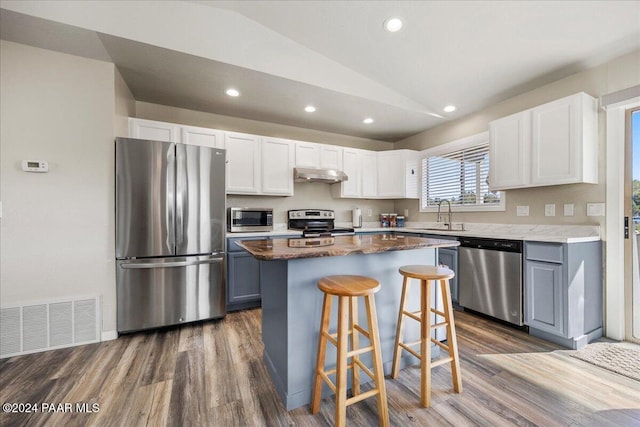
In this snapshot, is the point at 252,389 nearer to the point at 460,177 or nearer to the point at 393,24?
the point at 393,24

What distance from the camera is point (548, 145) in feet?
8.51

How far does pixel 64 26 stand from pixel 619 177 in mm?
4759

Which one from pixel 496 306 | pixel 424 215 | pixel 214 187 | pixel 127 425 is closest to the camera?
pixel 127 425

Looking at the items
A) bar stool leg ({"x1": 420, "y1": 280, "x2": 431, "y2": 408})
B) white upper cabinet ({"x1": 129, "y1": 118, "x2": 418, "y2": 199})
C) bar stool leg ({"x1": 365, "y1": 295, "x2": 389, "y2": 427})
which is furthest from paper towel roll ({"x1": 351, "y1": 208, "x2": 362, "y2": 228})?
bar stool leg ({"x1": 365, "y1": 295, "x2": 389, "y2": 427})

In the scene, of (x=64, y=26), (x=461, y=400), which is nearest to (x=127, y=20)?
(x=64, y=26)

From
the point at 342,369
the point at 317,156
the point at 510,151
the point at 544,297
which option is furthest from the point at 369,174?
the point at 342,369

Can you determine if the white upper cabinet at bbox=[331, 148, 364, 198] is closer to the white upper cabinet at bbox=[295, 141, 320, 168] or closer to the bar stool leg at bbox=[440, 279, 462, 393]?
the white upper cabinet at bbox=[295, 141, 320, 168]

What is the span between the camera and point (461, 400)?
1.61 m

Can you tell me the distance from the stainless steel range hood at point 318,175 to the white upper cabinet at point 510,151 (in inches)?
77.1

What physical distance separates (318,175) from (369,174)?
1045 millimetres

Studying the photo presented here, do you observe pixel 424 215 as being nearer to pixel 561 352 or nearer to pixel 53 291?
pixel 561 352

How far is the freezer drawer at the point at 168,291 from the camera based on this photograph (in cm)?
250

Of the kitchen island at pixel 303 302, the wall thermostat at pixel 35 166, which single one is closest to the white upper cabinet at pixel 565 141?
the kitchen island at pixel 303 302

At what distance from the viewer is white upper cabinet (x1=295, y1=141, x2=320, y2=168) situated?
387 centimetres
